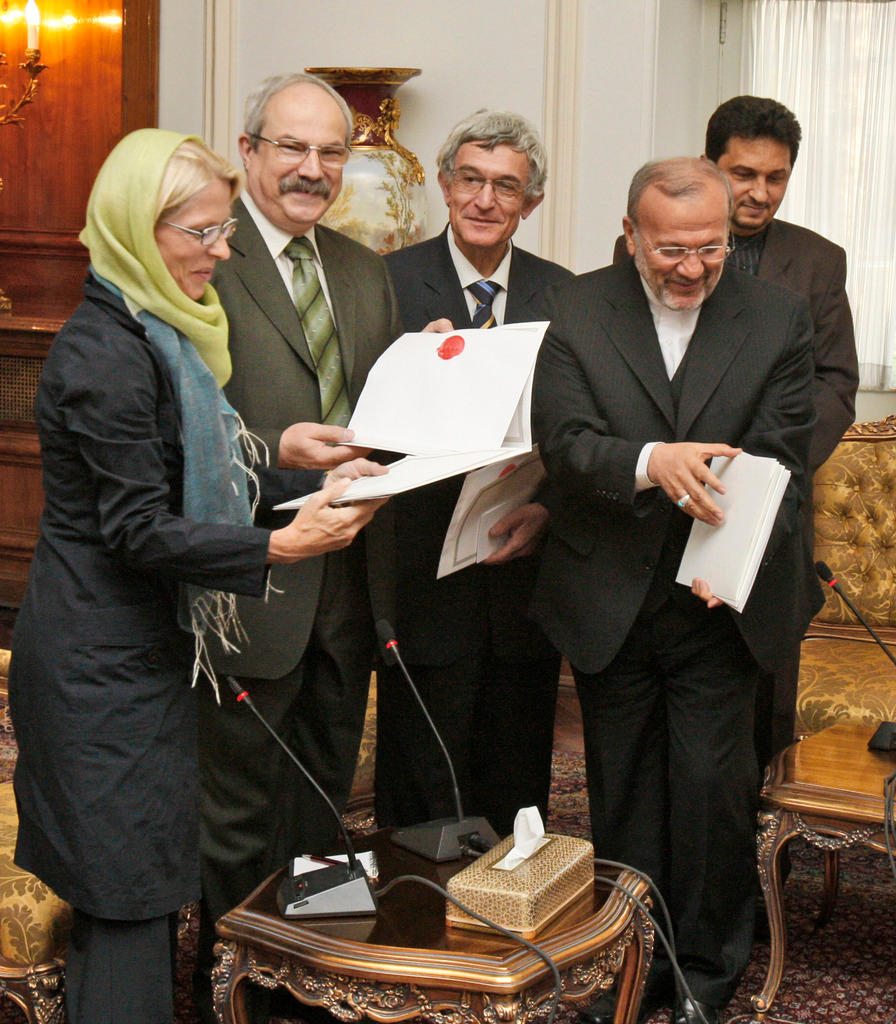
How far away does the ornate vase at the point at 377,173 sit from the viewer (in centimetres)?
476

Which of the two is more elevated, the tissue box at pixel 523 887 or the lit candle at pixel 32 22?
the lit candle at pixel 32 22

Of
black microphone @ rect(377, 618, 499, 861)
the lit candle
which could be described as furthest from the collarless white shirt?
the lit candle

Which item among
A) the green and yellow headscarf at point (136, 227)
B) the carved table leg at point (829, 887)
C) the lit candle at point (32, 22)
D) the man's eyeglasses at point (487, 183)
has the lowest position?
the carved table leg at point (829, 887)

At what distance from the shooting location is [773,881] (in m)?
2.55

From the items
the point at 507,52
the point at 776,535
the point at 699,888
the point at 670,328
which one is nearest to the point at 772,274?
the point at 670,328

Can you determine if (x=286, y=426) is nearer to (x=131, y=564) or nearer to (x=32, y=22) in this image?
(x=131, y=564)

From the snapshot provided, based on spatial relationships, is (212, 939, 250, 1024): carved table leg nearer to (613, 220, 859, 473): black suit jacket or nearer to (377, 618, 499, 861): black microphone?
(377, 618, 499, 861): black microphone

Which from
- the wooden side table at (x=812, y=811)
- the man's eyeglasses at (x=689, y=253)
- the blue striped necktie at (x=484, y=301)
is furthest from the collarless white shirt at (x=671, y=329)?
the wooden side table at (x=812, y=811)

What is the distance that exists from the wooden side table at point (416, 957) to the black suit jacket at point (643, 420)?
0.54 meters

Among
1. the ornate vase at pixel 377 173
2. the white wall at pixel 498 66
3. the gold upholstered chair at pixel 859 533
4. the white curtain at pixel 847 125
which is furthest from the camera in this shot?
the white curtain at pixel 847 125

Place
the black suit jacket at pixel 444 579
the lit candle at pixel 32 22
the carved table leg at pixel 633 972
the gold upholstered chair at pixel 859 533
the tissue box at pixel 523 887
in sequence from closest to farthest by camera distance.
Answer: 1. the tissue box at pixel 523 887
2. the carved table leg at pixel 633 972
3. the black suit jacket at pixel 444 579
4. the gold upholstered chair at pixel 859 533
5. the lit candle at pixel 32 22

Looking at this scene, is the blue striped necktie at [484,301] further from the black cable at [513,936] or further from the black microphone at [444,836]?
the black cable at [513,936]

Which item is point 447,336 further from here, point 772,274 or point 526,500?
point 772,274

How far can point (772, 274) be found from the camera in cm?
291
